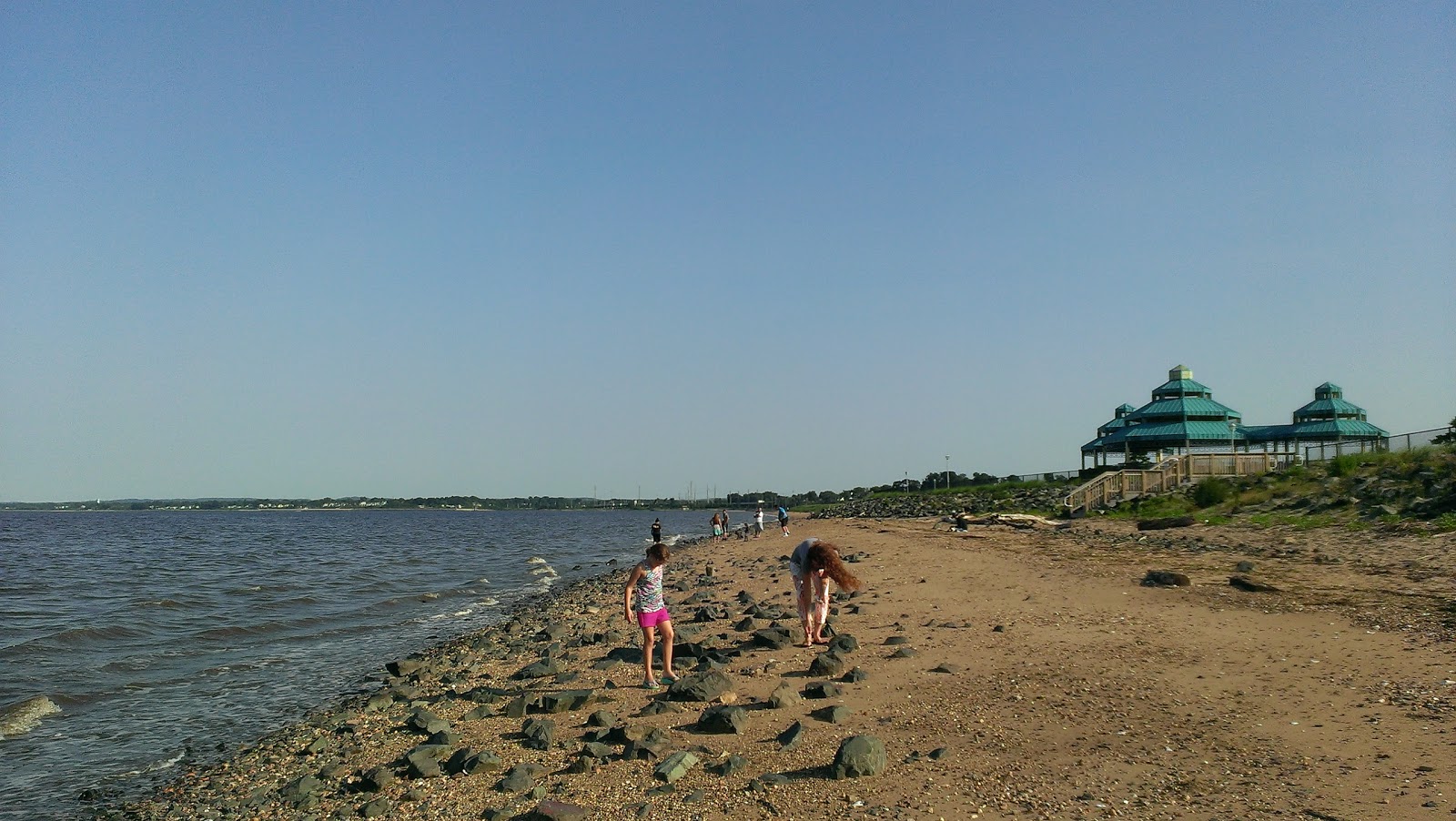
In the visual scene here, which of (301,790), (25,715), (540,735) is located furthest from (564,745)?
(25,715)

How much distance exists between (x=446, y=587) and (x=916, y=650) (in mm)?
21805

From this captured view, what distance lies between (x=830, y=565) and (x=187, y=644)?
580 inches

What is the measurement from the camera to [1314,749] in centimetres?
654

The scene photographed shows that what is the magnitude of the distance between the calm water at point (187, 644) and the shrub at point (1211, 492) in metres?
22.8

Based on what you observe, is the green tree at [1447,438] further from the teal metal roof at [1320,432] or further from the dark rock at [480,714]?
the dark rock at [480,714]

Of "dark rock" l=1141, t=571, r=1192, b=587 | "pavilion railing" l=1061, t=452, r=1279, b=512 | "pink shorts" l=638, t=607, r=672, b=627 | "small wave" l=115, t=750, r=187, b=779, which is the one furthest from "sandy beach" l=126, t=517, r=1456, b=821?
"pavilion railing" l=1061, t=452, r=1279, b=512

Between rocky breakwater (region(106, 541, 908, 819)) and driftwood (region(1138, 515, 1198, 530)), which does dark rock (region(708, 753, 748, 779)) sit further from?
driftwood (region(1138, 515, 1198, 530))

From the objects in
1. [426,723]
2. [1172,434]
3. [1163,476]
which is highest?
[1172,434]

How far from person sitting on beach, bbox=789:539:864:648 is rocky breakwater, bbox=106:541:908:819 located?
1.18 feet

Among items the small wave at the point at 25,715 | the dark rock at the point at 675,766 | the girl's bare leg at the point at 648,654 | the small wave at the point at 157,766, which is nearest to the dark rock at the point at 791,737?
the dark rock at the point at 675,766

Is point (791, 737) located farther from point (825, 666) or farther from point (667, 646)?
point (667, 646)

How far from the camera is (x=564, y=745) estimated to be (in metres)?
8.44

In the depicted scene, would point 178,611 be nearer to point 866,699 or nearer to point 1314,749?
point 866,699

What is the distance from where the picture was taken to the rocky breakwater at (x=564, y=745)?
695 centimetres
